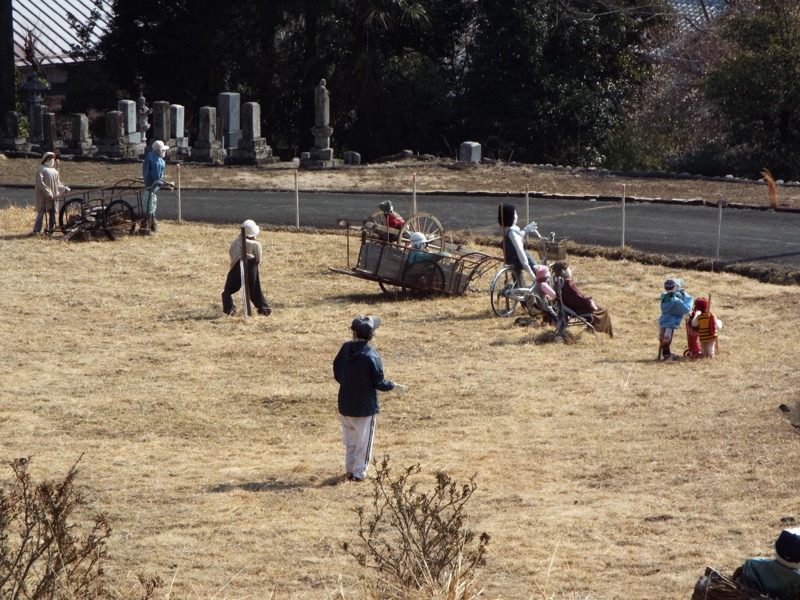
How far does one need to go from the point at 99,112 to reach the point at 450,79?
1235 cm

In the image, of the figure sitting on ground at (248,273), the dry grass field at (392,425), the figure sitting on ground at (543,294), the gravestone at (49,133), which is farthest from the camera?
the gravestone at (49,133)

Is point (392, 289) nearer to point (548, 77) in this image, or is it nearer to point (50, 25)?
point (548, 77)

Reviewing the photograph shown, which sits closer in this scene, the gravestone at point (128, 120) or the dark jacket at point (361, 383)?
the dark jacket at point (361, 383)

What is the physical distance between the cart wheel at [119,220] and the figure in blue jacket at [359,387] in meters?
13.1

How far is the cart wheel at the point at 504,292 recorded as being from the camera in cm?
1659

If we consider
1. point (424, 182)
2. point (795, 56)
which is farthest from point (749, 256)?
point (795, 56)

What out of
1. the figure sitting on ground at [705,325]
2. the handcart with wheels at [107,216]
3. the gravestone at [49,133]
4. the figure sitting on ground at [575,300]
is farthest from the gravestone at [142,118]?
the figure sitting on ground at [705,325]

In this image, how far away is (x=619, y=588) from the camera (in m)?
7.51

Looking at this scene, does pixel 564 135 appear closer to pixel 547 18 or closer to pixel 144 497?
pixel 547 18

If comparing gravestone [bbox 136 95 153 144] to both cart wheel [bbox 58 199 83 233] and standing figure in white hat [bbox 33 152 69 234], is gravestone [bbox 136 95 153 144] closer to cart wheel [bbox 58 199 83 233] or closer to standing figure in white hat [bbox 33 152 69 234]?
cart wheel [bbox 58 199 83 233]

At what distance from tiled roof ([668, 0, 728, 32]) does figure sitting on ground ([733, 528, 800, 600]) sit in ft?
112

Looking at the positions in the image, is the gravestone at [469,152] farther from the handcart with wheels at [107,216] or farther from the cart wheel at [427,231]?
the cart wheel at [427,231]

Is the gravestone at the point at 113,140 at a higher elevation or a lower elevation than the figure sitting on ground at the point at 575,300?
higher

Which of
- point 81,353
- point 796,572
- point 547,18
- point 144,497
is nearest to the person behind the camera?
point 796,572
